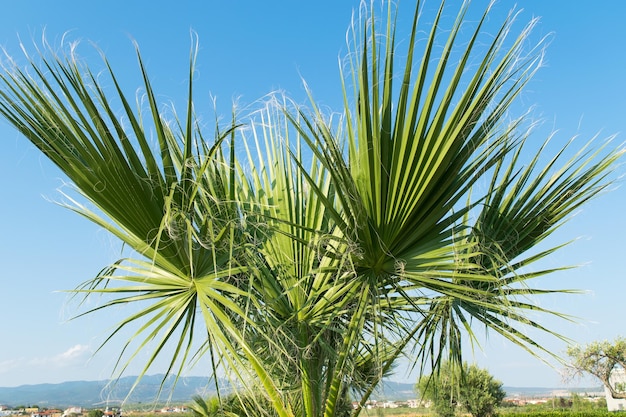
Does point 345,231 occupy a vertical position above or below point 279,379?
above

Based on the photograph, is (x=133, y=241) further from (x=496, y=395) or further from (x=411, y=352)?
(x=496, y=395)

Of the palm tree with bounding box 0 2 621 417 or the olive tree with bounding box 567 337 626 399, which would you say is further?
the olive tree with bounding box 567 337 626 399

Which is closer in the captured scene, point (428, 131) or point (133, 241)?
point (428, 131)

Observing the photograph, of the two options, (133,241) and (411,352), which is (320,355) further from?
(133,241)

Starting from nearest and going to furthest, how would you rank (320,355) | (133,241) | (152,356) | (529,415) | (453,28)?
(453,28)
(152,356)
(133,241)
(320,355)
(529,415)

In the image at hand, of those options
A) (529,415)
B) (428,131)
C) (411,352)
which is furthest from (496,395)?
(428,131)

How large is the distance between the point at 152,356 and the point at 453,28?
7.10ft

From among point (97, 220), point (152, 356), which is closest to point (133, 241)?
point (97, 220)

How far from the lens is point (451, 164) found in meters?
2.60

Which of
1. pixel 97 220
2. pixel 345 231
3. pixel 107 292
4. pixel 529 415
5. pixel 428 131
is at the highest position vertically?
pixel 428 131

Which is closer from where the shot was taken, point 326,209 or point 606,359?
point 326,209

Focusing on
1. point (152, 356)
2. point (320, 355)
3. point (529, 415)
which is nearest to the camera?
point (152, 356)

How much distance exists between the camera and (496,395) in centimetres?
2367

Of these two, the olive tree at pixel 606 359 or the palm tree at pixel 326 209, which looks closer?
the palm tree at pixel 326 209
